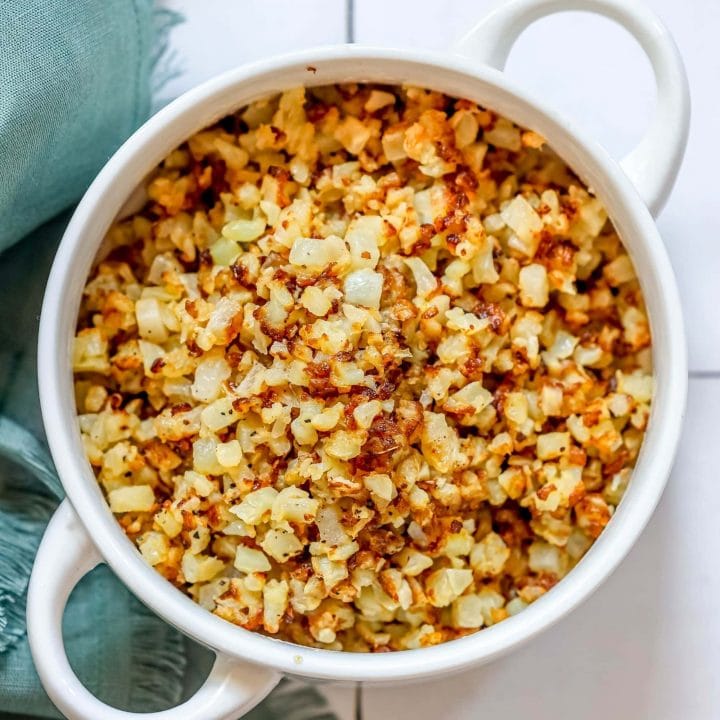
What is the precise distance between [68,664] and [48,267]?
380 mm

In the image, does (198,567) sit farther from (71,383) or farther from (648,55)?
(648,55)

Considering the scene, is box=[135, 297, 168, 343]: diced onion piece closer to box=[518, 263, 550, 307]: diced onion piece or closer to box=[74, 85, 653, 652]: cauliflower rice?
box=[74, 85, 653, 652]: cauliflower rice

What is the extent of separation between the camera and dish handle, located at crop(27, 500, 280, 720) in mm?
814

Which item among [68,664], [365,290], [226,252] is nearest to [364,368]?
[365,290]

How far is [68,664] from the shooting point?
83 centimetres

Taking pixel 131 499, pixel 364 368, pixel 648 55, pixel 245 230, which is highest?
pixel 648 55

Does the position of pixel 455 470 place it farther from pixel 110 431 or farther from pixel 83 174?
pixel 83 174

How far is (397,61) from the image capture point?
0.85 m

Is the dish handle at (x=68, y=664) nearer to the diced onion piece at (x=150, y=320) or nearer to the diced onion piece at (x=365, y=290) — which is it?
the diced onion piece at (x=150, y=320)

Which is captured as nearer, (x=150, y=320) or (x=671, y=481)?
(x=150, y=320)

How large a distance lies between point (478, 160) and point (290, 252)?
7.0 inches

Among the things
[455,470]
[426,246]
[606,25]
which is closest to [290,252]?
[426,246]

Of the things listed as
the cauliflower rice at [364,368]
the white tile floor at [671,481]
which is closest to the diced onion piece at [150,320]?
the cauliflower rice at [364,368]

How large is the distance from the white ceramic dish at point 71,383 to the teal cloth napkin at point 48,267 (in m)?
0.09
